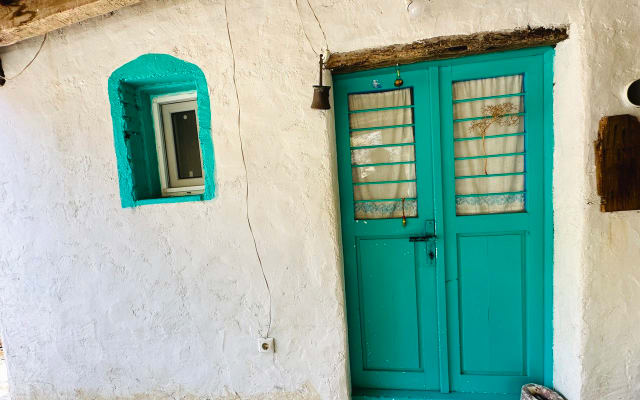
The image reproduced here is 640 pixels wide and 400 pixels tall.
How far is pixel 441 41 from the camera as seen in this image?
1.64 meters

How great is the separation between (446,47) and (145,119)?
2164 millimetres

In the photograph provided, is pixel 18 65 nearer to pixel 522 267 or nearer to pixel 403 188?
pixel 403 188

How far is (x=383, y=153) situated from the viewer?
1.92m

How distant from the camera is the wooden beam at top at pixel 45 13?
1.73 m

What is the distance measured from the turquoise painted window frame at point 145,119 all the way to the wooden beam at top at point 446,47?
3.15 feet

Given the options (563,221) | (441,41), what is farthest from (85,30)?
(563,221)

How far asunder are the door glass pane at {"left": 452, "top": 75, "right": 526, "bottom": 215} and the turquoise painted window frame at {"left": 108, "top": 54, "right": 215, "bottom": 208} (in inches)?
66.5

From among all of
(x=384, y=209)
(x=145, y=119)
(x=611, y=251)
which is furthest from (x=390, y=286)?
(x=145, y=119)

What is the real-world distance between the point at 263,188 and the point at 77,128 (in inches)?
57.6

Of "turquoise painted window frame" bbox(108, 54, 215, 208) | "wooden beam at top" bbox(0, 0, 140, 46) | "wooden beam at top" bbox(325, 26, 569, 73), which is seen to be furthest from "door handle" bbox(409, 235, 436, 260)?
"wooden beam at top" bbox(0, 0, 140, 46)

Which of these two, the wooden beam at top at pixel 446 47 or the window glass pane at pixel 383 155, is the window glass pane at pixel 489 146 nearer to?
the window glass pane at pixel 383 155

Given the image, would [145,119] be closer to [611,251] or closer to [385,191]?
[385,191]

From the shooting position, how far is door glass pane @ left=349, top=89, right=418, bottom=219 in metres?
1.88

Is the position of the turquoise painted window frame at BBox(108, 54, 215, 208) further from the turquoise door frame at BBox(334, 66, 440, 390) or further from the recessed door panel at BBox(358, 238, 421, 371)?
the recessed door panel at BBox(358, 238, 421, 371)
